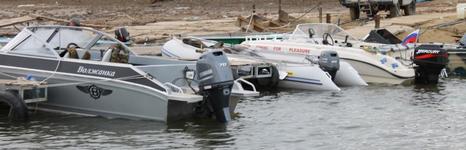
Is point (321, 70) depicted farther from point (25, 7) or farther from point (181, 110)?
point (25, 7)

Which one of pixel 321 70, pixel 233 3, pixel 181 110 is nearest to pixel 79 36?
pixel 181 110

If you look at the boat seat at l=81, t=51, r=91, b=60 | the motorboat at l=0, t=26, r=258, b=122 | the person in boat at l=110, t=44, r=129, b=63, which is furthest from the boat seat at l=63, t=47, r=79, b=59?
the person in boat at l=110, t=44, r=129, b=63

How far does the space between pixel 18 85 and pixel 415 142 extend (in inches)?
270

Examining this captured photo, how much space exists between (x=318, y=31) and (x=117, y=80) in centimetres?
1072

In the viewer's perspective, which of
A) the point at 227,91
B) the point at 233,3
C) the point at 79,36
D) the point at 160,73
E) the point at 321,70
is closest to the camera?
the point at 227,91

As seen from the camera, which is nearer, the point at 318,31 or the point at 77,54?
the point at 77,54

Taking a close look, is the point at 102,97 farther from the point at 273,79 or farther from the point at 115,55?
the point at 273,79

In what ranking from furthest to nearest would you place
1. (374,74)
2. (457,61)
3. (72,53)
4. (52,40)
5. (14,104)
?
(457,61), (374,74), (52,40), (72,53), (14,104)

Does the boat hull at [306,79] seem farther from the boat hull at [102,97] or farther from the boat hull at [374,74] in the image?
the boat hull at [102,97]

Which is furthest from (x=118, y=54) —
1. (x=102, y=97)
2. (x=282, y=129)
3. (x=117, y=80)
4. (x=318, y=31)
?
(x=318, y=31)

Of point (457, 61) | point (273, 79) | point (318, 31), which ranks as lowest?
point (273, 79)

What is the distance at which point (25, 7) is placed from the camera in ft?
202

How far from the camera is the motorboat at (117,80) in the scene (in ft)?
53.0

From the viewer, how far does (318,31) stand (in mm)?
26266
